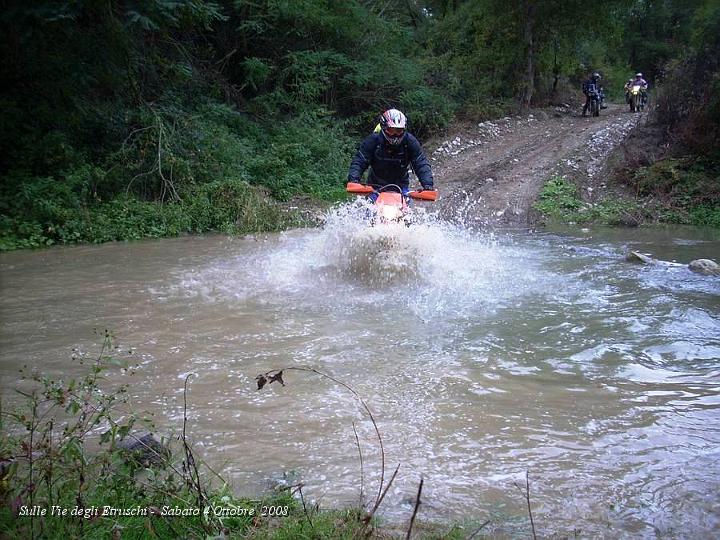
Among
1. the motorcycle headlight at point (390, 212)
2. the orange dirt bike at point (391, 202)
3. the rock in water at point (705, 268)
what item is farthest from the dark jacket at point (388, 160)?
the rock in water at point (705, 268)

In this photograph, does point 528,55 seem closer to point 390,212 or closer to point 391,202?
point 391,202

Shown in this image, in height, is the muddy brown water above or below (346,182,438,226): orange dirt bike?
below

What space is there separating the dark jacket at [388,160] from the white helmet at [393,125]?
7.6 inches

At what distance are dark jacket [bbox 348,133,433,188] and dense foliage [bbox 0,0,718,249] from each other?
4894 millimetres

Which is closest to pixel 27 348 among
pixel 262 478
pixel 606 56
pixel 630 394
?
pixel 262 478

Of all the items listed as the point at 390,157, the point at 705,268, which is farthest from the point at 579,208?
the point at 390,157

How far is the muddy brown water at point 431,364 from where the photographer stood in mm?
3301

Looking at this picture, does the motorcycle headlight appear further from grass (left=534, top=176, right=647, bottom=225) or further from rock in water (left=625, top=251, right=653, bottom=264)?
grass (left=534, top=176, right=647, bottom=225)

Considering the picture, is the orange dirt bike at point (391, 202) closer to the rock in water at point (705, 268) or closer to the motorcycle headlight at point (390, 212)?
the motorcycle headlight at point (390, 212)

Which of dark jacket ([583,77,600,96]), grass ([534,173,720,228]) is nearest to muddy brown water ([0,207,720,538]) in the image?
grass ([534,173,720,228])

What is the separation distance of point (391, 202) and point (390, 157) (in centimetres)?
126

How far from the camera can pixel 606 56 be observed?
35938mm

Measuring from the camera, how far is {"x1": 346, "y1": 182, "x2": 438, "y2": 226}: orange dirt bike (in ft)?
25.8

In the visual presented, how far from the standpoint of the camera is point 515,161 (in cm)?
1859
